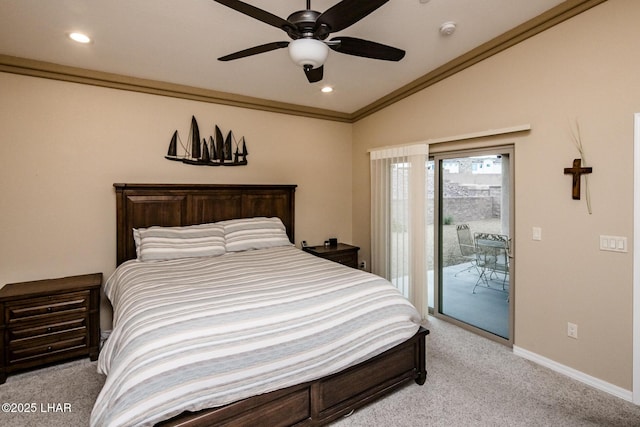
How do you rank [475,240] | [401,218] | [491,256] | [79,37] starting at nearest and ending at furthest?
Result: [79,37] → [491,256] → [475,240] → [401,218]

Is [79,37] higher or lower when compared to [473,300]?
higher

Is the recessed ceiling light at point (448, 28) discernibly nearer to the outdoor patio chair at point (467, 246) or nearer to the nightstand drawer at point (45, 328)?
the outdoor patio chair at point (467, 246)

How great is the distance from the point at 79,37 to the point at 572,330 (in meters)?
4.77

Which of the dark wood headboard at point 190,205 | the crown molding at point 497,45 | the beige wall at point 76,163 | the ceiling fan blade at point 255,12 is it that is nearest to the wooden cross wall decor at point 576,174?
the crown molding at point 497,45

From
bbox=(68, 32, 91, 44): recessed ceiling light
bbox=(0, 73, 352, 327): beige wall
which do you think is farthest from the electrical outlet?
bbox=(68, 32, 91, 44): recessed ceiling light

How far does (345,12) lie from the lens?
5.51ft

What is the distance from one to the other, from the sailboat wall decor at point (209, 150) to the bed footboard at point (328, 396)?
2.88m

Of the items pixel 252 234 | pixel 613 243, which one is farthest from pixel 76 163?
pixel 613 243

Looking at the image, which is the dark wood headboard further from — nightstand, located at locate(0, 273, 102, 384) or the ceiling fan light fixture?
the ceiling fan light fixture

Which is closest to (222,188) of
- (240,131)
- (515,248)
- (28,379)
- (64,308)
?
(240,131)

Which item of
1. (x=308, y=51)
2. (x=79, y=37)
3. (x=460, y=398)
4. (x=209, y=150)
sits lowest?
(x=460, y=398)

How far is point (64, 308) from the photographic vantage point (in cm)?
272

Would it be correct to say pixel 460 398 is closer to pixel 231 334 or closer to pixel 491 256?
pixel 491 256

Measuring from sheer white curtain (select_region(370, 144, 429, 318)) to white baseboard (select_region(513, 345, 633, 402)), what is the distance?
1100 millimetres
